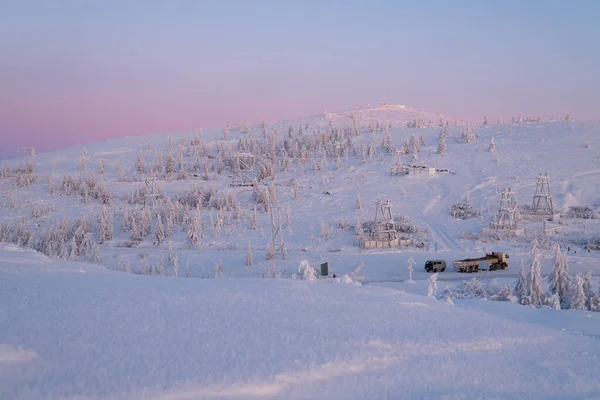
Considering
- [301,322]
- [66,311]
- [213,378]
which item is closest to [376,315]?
[301,322]

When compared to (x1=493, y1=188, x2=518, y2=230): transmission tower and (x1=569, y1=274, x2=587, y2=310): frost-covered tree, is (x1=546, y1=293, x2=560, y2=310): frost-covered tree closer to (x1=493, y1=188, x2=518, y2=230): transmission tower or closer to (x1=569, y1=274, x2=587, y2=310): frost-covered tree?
(x1=569, y1=274, x2=587, y2=310): frost-covered tree

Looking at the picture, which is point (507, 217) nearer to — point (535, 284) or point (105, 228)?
point (535, 284)

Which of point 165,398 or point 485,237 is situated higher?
point 165,398

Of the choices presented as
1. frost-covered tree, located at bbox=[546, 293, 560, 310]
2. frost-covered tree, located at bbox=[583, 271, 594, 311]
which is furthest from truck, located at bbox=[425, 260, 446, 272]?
frost-covered tree, located at bbox=[546, 293, 560, 310]

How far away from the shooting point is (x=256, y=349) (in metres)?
5.29

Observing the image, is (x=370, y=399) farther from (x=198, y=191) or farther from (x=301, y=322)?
(x=198, y=191)

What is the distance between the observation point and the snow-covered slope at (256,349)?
4.45 metres

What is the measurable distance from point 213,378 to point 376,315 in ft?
11.0

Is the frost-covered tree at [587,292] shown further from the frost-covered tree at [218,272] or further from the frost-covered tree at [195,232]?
the frost-covered tree at [195,232]

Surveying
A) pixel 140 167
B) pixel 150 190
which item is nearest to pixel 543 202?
pixel 150 190

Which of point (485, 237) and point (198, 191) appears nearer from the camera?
point (485, 237)

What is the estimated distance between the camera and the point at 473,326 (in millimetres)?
7320

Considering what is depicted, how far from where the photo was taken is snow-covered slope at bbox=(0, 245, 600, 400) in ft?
14.6

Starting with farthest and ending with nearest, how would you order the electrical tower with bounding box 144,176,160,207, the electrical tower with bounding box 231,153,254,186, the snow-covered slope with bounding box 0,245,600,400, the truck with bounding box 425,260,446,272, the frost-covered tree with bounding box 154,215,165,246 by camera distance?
the electrical tower with bounding box 231,153,254,186 → the electrical tower with bounding box 144,176,160,207 → the frost-covered tree with bounding box 154,215,165,246 → the truck with bounding box 425,260,446,272 → the snow-covered slope with bounding box 0,245,600,400
